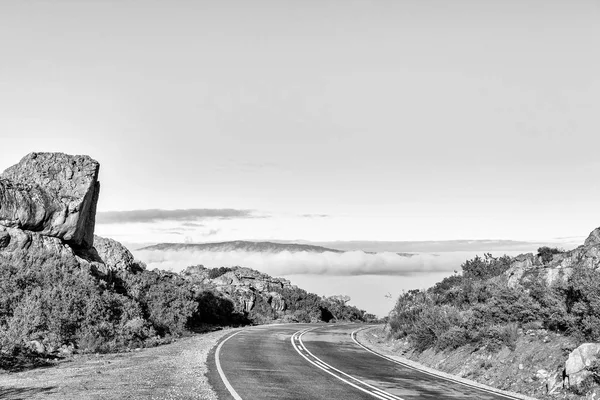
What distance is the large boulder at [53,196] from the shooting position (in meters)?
27.0

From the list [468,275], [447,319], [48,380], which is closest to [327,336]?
[447,319]

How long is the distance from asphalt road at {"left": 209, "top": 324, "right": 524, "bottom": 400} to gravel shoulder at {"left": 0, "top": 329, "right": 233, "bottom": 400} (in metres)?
0.71

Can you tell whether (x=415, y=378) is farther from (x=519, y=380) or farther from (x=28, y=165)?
(x=28, y=165)

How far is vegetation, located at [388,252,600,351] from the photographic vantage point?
16016mm

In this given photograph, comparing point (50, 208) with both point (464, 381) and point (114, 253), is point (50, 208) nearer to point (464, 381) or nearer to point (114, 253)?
point (114, 253)

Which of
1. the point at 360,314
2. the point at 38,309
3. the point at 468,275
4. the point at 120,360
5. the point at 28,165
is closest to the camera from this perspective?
the point at 120,360

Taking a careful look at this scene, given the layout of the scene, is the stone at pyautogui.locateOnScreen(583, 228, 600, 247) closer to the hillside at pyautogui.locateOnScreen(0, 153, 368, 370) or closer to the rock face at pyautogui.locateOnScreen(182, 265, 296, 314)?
the hillside at pyautogui.locateOnScreen(0, 153, 368, 370)

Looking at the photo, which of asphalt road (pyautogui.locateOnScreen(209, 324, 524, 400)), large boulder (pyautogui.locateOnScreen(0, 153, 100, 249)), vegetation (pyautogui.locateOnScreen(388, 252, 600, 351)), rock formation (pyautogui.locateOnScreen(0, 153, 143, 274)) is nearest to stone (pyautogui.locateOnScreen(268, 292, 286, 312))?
rock formation (pyautogui.locateOnScreen(0, 153, 143, 274))

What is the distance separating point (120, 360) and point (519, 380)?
14.8 m

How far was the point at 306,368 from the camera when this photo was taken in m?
17.9

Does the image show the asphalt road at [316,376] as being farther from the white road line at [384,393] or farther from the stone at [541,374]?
the stone at [541,374]

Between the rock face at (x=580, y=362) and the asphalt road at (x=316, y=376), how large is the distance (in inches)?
76.4

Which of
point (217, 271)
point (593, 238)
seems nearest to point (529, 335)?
point (593, 238)

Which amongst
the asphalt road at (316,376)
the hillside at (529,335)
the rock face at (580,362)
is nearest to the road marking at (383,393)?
the asphalt road at (316,376)
